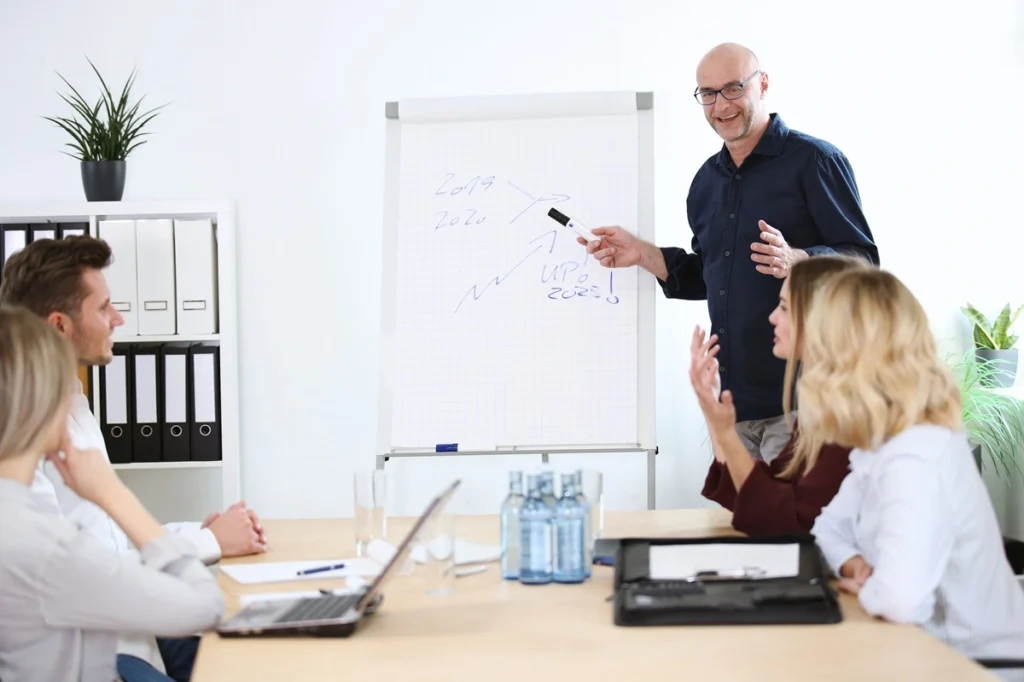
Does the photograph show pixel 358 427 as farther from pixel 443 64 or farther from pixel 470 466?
pixel 443 64

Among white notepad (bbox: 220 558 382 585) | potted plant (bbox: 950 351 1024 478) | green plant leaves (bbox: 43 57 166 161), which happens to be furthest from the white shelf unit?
potted plant (bbox: 950 351 1024 478)

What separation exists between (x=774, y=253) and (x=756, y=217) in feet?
0.77

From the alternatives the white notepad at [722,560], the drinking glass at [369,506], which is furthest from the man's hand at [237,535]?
the white notepad at [722,560]

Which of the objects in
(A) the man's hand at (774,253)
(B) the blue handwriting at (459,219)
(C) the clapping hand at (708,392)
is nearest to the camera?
(C) the clapping hand at (708,392)

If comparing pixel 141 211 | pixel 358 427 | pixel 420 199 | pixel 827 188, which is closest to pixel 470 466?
pixel 358 427

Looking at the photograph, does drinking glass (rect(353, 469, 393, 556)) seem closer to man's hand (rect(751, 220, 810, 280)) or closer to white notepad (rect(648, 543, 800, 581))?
white notepad (rect(648, 543, 800, 581))

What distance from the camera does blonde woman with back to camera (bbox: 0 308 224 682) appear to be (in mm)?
1449

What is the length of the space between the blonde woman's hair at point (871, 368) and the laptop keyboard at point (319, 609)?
2.54ft

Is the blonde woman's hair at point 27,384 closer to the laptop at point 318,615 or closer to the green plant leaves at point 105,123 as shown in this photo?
the laptop at point 318,615

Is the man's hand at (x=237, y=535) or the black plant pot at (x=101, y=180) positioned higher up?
the black plant pot at (x=101, y=180)

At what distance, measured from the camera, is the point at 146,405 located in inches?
134

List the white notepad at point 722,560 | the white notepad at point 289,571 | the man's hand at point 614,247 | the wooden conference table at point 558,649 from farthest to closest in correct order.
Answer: the man's hand at point 614,247 → the white notepad at point 289,571 → the white notepad at point 722,560 → the wooden conference table at point 558,649

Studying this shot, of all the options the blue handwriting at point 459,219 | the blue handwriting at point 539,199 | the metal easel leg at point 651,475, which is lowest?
the metal easel leg at point 651,475

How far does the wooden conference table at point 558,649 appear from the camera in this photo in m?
1.32
